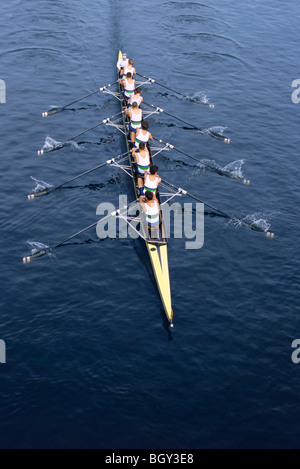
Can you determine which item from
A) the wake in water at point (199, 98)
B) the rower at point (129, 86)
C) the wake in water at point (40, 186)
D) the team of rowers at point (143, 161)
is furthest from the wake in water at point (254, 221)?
the wake in water at point (199, 98)

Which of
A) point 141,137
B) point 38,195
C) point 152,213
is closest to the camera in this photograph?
point 152,213

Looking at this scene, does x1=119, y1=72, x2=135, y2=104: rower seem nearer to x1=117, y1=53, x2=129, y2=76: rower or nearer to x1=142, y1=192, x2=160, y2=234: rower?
x1=117, y1=53, x2=129, y2=76: rower

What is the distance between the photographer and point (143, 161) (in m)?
28.4

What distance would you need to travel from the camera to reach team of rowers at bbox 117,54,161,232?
25.0 meters

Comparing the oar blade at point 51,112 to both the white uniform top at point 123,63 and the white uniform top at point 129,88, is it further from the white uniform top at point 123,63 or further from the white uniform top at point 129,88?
the white uniform top at point 123,63

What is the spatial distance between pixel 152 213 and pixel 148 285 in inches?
155

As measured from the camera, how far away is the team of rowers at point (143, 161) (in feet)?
82.1

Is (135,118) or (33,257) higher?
(135,118)

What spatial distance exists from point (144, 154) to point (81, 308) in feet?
35.4

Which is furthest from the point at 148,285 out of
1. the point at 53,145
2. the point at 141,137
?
the point at 53,145

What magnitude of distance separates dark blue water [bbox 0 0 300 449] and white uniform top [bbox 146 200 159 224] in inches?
86.7

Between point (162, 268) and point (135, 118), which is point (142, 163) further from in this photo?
point (162, 268)
